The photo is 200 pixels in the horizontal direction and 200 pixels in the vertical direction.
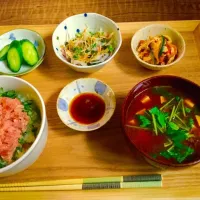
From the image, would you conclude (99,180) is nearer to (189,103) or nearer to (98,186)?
(98,186)

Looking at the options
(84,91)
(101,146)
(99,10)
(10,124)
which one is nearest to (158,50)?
(84,91)

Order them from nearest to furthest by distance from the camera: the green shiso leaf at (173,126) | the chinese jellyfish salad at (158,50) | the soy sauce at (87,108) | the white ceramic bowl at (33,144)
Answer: the white ceramic bowl at (33,144) → the green shiso leaf at (173,126) → the soy sauce at (87,108) → the chinese jellyfish salad at (158,50)

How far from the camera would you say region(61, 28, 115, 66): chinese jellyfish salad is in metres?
1.45

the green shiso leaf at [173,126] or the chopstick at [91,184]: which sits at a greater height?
the green shiso leaf at [173,126]

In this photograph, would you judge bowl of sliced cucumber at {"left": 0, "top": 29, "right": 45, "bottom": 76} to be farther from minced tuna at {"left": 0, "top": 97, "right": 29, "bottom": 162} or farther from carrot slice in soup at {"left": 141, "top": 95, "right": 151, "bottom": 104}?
carrot slice in soup at {"left": 141, "top": 95, "right": 151, "bottom": 104}

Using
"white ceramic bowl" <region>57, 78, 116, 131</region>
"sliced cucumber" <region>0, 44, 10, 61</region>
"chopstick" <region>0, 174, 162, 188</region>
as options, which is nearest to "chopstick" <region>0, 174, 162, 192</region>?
"chopstick" <region>0, 174, 162, 188</region>

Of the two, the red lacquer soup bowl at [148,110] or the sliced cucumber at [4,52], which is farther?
the sliced cucumber at [4,52]

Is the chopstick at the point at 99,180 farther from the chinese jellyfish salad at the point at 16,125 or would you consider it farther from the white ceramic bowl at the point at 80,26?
the white ceramic bowl at the point at 80,26

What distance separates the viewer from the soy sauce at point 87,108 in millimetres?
1280

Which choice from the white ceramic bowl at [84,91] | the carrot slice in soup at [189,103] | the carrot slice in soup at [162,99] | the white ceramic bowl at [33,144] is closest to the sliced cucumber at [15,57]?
the white ceramic bowl at [33,144]

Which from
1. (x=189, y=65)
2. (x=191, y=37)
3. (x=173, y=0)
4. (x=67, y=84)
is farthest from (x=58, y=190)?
(x=173, y=0)

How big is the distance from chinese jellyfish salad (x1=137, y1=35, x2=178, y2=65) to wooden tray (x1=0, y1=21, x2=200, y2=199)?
0.17 ft

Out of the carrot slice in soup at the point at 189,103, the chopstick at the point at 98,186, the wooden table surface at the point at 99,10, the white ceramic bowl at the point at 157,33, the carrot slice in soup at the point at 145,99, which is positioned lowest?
the chopstick at the point at 98,186

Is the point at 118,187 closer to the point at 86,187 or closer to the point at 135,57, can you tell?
the point at 86,187
